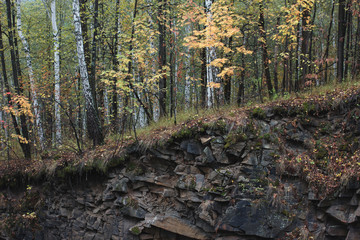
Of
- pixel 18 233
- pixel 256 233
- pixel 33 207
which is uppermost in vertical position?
pixel 256 233

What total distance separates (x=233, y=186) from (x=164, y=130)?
2701 mm

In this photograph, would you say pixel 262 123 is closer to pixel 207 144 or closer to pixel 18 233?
pixel 207 144

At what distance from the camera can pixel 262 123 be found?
617 centimetres

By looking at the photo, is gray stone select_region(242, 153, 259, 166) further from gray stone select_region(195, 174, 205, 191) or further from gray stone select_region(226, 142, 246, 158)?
gray stone select_region(195, 174, 205, 191)

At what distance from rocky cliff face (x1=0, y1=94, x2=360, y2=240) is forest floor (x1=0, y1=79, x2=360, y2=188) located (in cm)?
13

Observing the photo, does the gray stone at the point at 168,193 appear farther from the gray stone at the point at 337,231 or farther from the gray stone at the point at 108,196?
the gray stone at the point at 337,231

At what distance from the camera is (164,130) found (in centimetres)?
732

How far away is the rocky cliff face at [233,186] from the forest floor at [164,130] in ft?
0.41

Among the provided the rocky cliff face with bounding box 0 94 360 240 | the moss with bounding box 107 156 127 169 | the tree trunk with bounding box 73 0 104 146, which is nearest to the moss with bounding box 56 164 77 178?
the rocky cliff face with bounding box 0 94 360 240

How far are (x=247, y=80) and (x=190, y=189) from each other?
953 centimetres

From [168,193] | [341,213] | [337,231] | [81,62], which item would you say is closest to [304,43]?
[341,213]

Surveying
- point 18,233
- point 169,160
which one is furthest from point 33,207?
point 169,160

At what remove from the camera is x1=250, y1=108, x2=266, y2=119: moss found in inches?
245

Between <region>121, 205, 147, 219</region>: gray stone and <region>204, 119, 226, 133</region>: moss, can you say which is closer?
<region>204, 119, 226, 133</region>: moss
